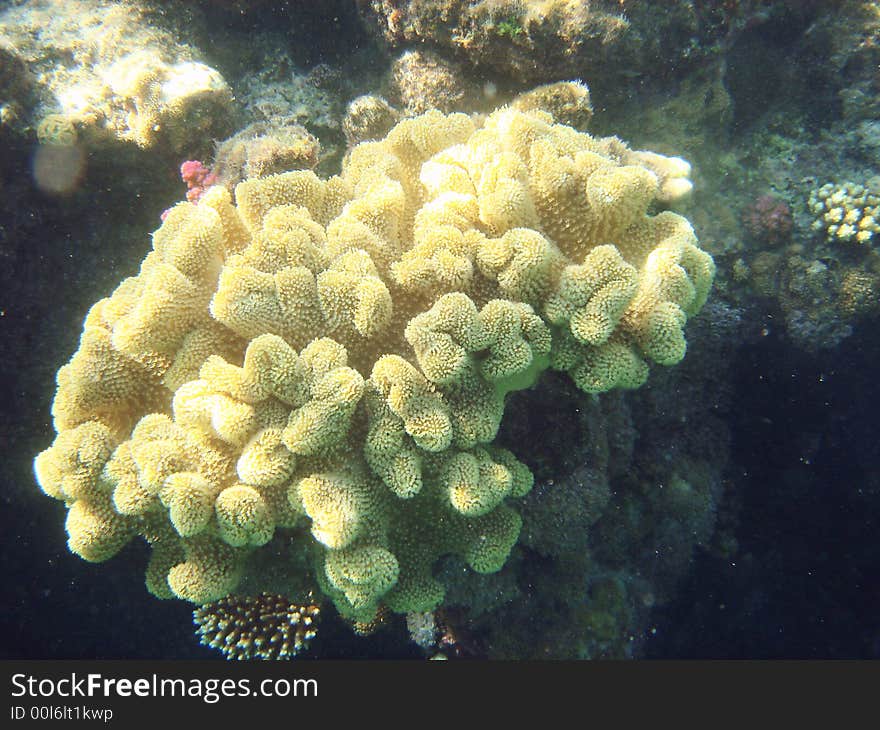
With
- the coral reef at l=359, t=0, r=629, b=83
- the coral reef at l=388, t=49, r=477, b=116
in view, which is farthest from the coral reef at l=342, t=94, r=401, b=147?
the coral reef at l=359, t=0, r=629, b=83

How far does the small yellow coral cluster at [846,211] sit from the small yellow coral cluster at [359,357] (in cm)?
342

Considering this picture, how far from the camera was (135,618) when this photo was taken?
22.0 feet

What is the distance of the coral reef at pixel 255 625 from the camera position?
4.06 m

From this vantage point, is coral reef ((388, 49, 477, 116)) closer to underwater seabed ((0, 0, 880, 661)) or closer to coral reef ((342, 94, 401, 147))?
underwater seabed ((0, 0, 880, 661))

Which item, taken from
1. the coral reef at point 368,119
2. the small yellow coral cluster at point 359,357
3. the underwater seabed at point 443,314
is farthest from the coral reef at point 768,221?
the coral reef at point 368,119

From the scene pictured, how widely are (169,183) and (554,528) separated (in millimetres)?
4599

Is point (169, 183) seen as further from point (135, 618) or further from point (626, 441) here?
point (135, 618)

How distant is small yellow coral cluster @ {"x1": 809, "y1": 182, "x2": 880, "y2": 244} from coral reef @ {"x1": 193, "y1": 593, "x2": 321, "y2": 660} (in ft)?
20.8

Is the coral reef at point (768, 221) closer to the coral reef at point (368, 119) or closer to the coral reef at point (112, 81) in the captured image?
the coral reef at point (368, 119)

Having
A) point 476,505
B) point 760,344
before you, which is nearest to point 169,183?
point 476,505

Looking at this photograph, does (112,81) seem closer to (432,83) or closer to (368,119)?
(368,119)

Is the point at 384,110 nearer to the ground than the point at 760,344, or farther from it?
farther from it

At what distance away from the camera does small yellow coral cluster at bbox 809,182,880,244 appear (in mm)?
5531

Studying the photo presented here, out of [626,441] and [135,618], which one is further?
Answer: [135,618]
